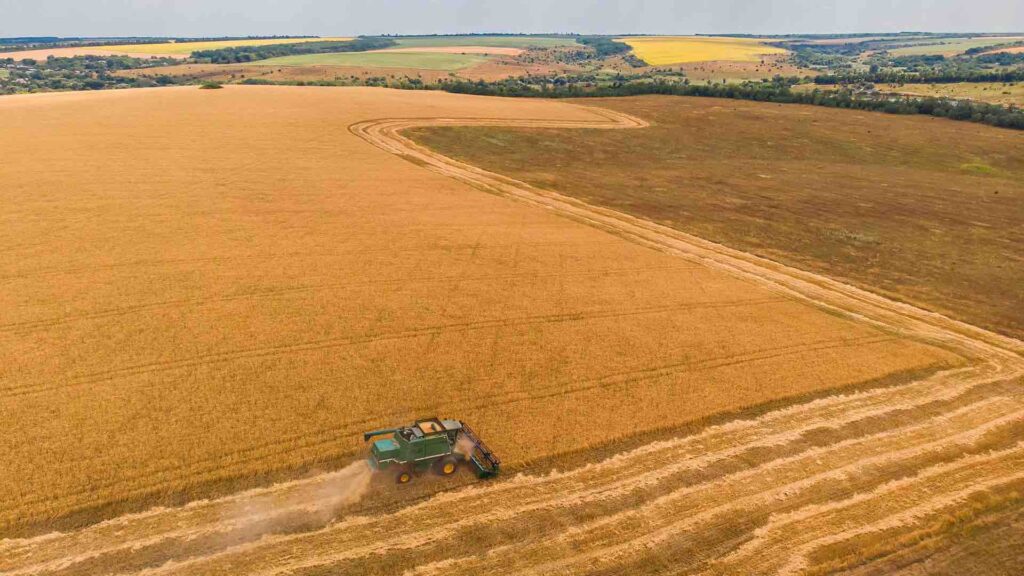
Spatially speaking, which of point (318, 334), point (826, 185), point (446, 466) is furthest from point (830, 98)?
point (446, 466)

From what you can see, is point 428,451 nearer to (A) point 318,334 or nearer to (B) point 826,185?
(A) point 318,334

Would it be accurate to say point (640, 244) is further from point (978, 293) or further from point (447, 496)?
point (447, 496)

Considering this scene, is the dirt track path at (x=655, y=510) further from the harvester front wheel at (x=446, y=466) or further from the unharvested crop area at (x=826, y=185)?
the unharvested crop area at (x=826, y=185)

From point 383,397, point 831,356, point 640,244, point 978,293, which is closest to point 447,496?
point 383,397

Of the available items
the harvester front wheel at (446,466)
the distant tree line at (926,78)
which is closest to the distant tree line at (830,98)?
the distant tree line at (926,78)

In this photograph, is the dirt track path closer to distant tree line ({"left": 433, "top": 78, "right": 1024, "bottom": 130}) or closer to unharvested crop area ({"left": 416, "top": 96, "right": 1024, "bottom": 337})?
unharvested crop area ({"left": 416, "top": 96, "right": 1024, "bottom": 337})

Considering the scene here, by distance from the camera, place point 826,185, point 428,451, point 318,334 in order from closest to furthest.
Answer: point 428,451 < point 318,334 < point 826,185
